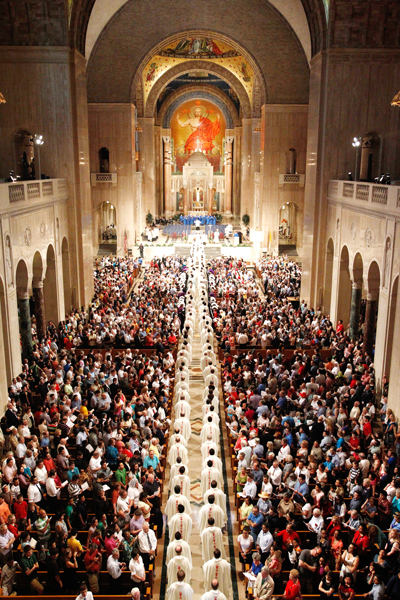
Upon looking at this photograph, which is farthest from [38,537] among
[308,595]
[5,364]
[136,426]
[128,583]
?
[5,364]

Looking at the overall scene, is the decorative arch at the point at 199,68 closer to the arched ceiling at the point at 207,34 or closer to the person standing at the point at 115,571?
the arched ceiling at the point at 207,34

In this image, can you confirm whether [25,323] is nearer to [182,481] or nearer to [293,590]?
[182,481]

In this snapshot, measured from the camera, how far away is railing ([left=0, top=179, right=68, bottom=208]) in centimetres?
1388

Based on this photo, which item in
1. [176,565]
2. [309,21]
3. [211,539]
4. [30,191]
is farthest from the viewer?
[309,21]

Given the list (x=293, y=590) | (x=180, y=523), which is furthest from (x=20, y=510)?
(x=293, y=590)

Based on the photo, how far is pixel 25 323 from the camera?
1595 cm

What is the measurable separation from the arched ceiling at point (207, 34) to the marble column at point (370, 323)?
54.5ft

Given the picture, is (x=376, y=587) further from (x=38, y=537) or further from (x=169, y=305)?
(x=169, y=305)

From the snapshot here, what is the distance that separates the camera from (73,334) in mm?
17328

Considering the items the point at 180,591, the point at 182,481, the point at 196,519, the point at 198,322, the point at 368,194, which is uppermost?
the point at 368,194

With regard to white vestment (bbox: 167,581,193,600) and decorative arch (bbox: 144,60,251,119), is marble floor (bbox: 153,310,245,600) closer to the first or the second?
white vestment (bbox: 167,581,193,600)

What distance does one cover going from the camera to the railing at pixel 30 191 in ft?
45.5

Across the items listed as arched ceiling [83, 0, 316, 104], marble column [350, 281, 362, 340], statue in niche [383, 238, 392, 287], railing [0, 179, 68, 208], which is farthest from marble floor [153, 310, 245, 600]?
arched ceiling [83, 0, 316, 104]

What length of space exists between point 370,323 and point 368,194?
3.71 meters
